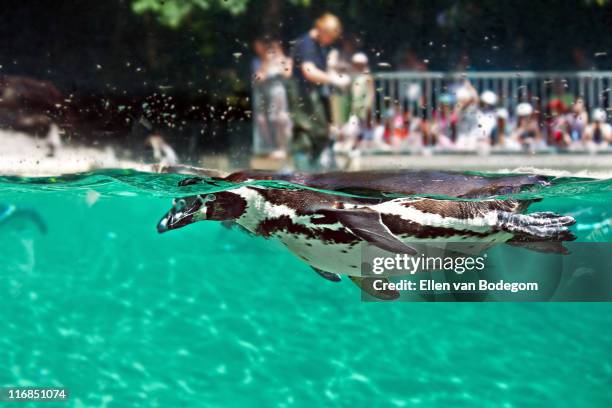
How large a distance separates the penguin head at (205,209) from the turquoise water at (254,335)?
14.0 ft

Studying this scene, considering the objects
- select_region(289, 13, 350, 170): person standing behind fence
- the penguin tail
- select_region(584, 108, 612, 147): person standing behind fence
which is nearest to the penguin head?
select_region(289, 13, 350, 170): person standing behind fence

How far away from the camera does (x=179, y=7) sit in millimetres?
2283

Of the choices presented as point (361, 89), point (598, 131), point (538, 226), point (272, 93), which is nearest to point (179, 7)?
point (272, 93)

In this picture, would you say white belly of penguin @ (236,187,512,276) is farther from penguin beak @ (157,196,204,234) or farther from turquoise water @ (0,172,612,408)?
turquoise water @ (0,172,612,408)

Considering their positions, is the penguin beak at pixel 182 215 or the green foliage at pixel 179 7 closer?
the green foliage at pixel 179 7

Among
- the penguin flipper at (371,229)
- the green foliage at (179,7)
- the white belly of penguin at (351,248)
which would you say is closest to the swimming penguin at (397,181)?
the penguin flipper at (371,229)

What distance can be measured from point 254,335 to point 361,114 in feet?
26.2

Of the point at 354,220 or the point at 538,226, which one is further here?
the point at 538,226

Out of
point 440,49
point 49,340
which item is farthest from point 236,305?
point 440,49

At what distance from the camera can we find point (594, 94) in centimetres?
254

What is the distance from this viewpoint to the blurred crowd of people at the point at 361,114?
2.31 meters

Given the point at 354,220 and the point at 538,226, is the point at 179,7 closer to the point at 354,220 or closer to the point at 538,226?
the point at 354,220

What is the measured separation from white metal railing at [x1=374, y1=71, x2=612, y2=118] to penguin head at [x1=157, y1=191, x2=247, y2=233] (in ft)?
3.97

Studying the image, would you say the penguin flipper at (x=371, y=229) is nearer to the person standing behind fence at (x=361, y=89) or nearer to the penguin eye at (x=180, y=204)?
the person standing behind fence at (x=361, y=89)
